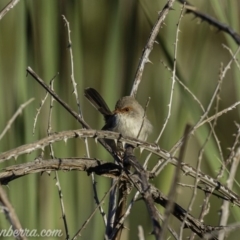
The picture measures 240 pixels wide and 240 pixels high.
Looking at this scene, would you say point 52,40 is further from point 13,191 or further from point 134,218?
point 134,218

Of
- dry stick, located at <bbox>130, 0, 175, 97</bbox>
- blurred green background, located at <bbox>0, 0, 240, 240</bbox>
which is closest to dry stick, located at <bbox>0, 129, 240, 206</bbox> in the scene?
blurred green background, located at <bbox>0, 0, 240, 240</bbox>

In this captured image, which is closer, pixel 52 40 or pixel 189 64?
pixel 52 40

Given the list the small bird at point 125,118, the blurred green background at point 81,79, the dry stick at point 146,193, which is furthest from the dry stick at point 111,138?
the small bird at point 125,118

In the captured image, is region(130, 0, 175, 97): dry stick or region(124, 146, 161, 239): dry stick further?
region(130, 0, 175, 97): dry stick

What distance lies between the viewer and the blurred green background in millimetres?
2260

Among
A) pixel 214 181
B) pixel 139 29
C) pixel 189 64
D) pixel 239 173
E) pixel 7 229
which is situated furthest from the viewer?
pixel 189 64

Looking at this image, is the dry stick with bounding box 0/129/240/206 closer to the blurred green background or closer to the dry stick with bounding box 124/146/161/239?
the dry stick with bounding box 124/146/161/239

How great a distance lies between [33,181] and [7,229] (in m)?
0.22

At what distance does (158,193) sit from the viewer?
1612mm

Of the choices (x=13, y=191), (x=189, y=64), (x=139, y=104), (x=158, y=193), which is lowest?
(x=13, y=191)

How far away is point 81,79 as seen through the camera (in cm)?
248

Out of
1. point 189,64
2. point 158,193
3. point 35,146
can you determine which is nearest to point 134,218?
point 189,64

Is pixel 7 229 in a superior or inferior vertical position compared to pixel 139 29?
inferior

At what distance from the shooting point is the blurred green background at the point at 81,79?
226 cm
